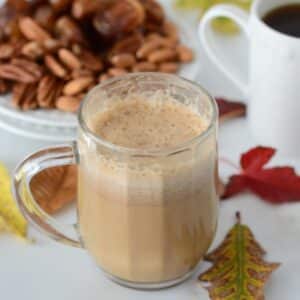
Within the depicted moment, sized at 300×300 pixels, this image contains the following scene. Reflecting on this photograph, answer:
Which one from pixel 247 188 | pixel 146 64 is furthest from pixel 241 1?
pixel 247 188

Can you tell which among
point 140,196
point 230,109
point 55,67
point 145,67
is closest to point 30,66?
point 55,67

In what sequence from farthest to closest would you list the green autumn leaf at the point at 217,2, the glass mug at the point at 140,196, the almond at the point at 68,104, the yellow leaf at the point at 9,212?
the green autumn leaf at the point at 217,2 → the almond at the point at 68,104 → the yellow leaf at the point at 9,212 → the glass mug at the point at 140,196

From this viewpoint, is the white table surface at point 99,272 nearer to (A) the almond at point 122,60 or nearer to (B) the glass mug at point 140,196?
(B) the glass mug at point 140,196

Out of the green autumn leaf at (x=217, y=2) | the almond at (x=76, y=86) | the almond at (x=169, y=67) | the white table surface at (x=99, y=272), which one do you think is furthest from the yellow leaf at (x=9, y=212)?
the green autumn leaf at (x=217, y=2)

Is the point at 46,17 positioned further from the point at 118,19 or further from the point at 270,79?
the point at 270,79

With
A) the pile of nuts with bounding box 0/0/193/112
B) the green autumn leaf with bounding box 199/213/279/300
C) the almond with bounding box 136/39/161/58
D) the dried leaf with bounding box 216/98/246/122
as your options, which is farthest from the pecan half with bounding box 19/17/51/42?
the green autumn leaf with bounding box 199/213/279/300

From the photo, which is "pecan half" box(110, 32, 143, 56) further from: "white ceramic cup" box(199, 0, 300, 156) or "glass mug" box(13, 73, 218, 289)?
"glass mug" box(13, 73, 218, 289)
